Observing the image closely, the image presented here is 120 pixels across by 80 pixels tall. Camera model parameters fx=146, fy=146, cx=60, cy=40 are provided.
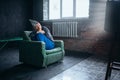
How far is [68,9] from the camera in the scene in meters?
5.41

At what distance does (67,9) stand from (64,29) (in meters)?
0.78

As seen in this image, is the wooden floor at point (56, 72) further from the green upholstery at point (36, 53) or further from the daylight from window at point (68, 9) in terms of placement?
the daylight from window at point (68, 9)

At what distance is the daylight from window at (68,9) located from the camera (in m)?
5.04

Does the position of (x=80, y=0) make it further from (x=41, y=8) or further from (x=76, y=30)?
(x=41, y=8)

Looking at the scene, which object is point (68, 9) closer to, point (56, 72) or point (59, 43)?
point (59, 43)

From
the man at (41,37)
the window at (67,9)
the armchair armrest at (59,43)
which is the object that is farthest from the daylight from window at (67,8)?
the man at (41,37)

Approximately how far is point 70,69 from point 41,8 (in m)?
3.65

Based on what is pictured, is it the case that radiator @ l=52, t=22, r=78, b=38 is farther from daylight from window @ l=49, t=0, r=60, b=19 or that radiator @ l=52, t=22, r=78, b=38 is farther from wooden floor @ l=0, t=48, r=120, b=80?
wooden floor @ l=0, t=48, r=120, b=80

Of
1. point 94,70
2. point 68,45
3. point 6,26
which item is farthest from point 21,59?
point 6,26

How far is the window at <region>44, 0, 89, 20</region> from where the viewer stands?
16.5 feet

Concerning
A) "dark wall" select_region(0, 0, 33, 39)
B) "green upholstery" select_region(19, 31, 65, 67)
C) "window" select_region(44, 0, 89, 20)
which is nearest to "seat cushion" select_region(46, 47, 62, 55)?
"green upholstery" select_region(19, 31, 65, 67)

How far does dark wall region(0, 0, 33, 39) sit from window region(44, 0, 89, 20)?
3.42 ft

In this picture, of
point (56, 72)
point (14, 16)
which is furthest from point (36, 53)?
point (14, 16)

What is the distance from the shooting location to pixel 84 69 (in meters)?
3.13
